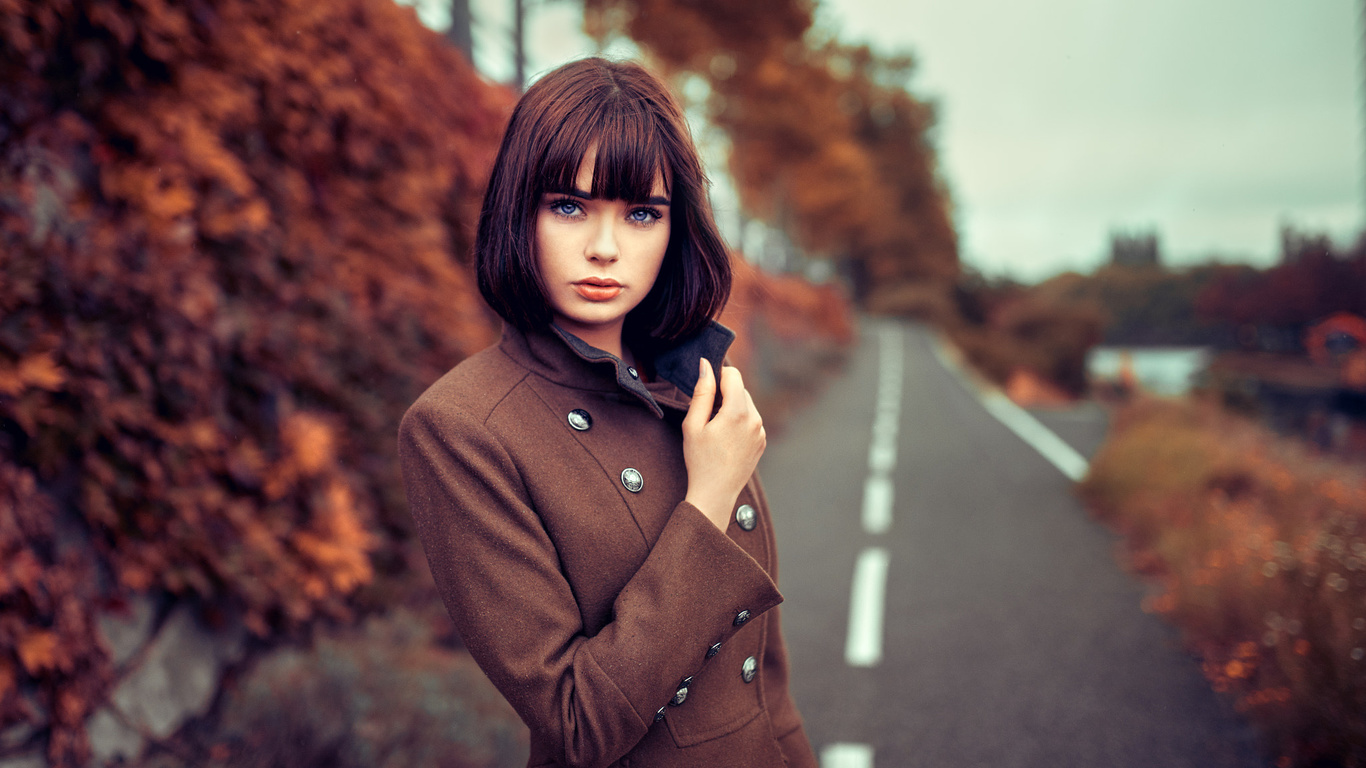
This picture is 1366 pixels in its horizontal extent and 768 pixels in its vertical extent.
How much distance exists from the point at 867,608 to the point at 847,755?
→ 1.62 meters

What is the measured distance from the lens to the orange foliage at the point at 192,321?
2117 millimetres

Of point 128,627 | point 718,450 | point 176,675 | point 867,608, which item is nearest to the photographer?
point 718,450

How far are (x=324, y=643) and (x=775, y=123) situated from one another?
14.9m

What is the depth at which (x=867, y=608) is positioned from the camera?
4.67m

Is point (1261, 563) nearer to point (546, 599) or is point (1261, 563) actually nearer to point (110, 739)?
point (546, 599)

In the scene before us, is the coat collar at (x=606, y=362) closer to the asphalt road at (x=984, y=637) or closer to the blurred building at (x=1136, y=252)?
the asphalt road at (x=984, y=637)

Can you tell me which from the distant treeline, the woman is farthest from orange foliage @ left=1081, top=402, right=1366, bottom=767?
the woman

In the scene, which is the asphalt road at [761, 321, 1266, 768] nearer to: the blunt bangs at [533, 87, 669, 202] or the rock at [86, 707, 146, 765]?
the rock at [86, 707, 146, 765]

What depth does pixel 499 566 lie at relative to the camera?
107 cm

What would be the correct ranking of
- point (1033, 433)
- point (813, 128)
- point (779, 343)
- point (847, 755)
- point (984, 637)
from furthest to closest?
point (813, 128) → point (779, 343) → point (1033, 433) → point (984, 637) → point (847, 755)

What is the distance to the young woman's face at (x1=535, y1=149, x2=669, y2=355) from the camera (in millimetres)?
1203

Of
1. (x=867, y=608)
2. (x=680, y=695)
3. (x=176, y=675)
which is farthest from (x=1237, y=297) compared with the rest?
(x=176, y=675)

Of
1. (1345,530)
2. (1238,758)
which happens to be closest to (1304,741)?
(1238,758)

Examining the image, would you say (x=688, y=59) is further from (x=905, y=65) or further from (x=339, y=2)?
(x=905, y=65)
